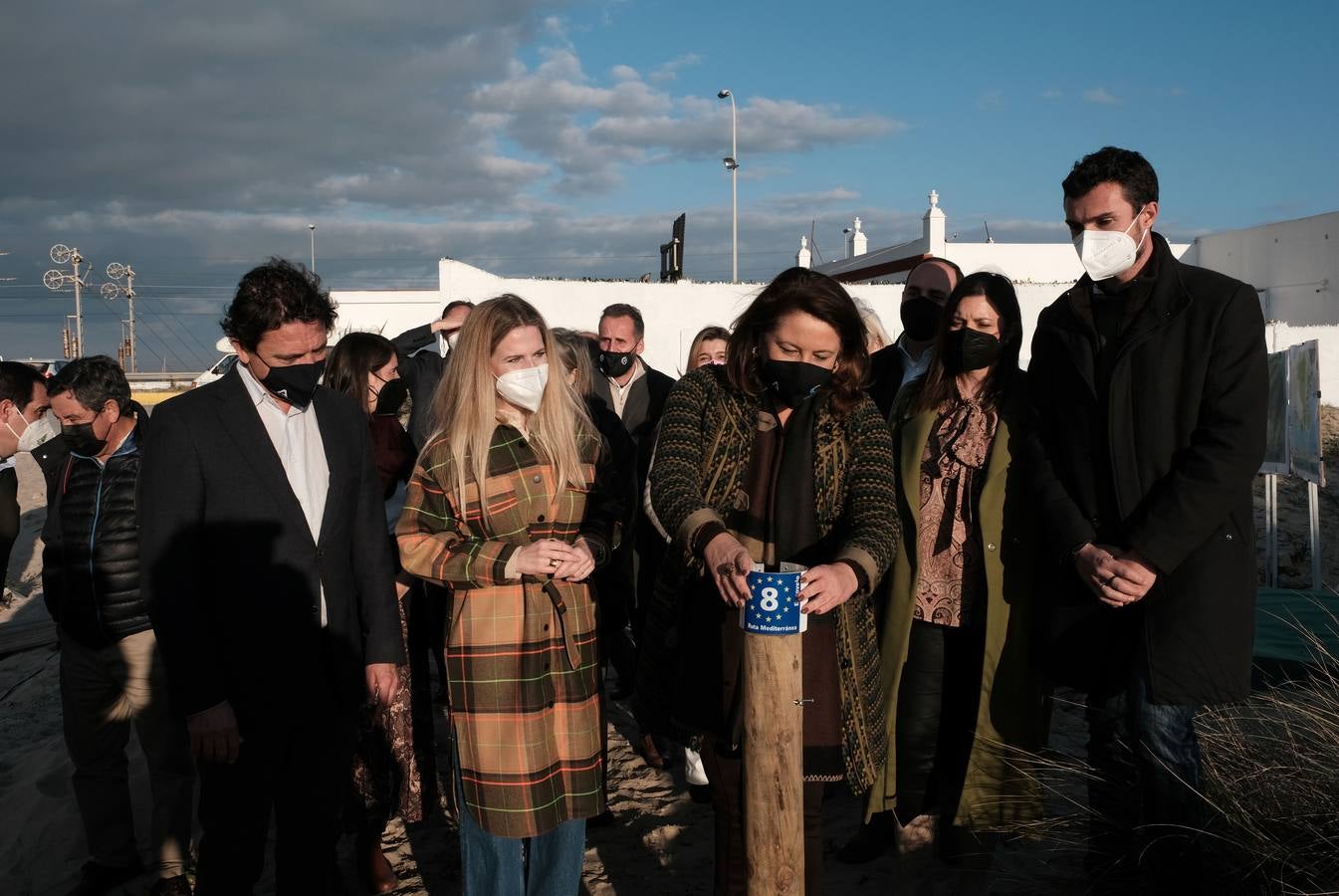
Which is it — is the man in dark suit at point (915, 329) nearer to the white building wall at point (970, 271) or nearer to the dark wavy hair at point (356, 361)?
the dark wavy hair at point (356, 361)

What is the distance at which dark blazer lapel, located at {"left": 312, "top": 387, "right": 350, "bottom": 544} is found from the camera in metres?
2.98

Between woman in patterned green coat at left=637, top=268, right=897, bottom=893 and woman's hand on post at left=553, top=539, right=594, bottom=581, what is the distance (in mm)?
226

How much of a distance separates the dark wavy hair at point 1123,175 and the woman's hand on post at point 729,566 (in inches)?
68.2

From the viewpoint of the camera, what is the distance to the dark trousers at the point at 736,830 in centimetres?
258

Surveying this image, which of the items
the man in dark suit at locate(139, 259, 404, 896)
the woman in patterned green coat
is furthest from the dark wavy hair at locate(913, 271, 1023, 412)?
the man in dark suit at locate(139, 259, 404, 896)

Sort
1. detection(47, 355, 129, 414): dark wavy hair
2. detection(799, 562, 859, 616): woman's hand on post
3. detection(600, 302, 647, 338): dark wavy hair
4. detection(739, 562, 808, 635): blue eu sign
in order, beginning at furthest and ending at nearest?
detection(600, 302, 647, 338): dark wavy hair
detection(47, 355, 129, 414): dark wavy hair
detection(799, 562, 859, 616): woman's hand on post
detection(739, 562, 808, 635): blue eu sign

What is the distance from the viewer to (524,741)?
2.74 meters

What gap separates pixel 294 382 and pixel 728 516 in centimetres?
137

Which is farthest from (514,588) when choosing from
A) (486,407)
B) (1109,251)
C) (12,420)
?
(12,420)

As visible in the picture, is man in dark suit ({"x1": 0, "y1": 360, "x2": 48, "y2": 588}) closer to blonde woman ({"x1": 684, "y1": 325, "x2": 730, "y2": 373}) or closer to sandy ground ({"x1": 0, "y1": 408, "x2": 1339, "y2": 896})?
sandy ground ({"x1": 0, "y1": 408, "x2": 1339, "y2": 896})

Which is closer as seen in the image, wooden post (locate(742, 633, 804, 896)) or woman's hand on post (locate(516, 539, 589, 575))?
wooden post (locate(742, 633, 804, 896))

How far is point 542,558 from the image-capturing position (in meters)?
2.69

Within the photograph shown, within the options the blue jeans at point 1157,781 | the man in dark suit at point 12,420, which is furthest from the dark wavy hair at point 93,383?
the blue jeans at point 1157,781

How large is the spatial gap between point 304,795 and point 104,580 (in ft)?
4.86
